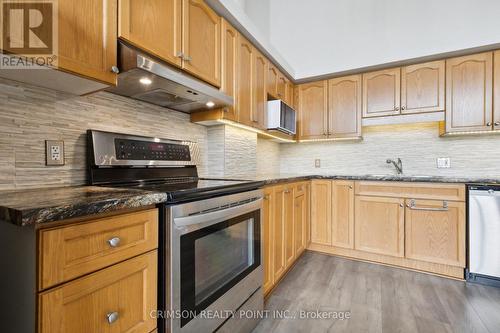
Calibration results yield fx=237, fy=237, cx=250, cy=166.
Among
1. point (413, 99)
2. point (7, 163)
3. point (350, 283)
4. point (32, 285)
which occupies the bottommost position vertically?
point (350, 283)

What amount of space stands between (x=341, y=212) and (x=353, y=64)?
1.75m

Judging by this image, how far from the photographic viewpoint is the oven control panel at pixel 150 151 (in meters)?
1.38

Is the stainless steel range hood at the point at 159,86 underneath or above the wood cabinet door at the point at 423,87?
underneath

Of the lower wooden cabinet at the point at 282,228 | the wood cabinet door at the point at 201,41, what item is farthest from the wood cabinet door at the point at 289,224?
the wood cabinet door at the point at 201,41

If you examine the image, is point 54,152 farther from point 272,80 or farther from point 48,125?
point 272,80

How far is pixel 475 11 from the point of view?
231 cm

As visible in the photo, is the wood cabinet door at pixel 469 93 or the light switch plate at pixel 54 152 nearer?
the light switch plate at pixel 54 152

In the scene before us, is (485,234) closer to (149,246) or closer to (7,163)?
(149,246)

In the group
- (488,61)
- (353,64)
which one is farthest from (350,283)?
(488,61)

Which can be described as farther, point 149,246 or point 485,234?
point 485,234

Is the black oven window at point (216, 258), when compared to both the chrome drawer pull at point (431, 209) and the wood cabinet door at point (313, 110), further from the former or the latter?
the wood cabinet door at point (313, 110)

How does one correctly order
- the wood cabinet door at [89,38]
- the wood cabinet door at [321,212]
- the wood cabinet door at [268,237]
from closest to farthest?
the wood cabinet door at [89,38] → the wood cabinet door at [268,237] → the wood cabinet door at [321,212]

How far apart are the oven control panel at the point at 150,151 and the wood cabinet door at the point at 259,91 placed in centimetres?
80

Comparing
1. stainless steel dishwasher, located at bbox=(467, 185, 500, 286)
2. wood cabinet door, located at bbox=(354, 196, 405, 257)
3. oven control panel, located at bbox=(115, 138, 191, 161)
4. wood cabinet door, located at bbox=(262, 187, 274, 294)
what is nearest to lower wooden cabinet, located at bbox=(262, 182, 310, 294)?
wood cabinet door, located at bbox=(262, 187, 274, 294)
